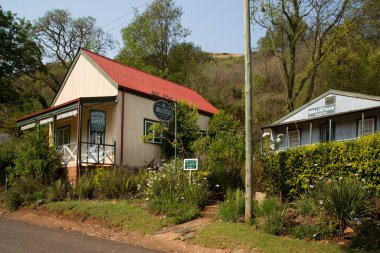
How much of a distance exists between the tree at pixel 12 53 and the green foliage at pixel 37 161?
54.1ft

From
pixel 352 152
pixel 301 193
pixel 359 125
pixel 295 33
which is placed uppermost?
pixel 295 33

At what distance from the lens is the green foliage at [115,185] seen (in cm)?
1449

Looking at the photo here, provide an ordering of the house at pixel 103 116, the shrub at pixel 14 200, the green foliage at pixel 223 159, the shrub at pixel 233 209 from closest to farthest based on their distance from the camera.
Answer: the shrub at pixel 233 209
the green foliage at pixel 223 159
the shrub at pixel 14 200
the house at pixel 103 116

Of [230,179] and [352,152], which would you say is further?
[230,179]

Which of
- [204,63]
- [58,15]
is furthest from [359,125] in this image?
[58,15]

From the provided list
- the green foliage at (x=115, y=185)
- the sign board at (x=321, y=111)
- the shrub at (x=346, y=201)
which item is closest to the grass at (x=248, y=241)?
the shrub at (x=346, y=201)

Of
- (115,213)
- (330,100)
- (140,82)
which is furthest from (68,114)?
(330,100)

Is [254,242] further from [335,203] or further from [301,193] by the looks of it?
[301,193]

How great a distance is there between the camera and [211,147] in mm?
15812

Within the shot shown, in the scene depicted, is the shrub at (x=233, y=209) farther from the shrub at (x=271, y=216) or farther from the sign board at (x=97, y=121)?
the sign board at (x=97, y=121)

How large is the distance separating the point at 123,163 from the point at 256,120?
1449 cm

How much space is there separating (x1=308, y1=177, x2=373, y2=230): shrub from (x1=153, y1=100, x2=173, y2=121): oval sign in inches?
255

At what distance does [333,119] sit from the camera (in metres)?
21.2

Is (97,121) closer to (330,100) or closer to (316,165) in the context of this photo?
(316,165)
